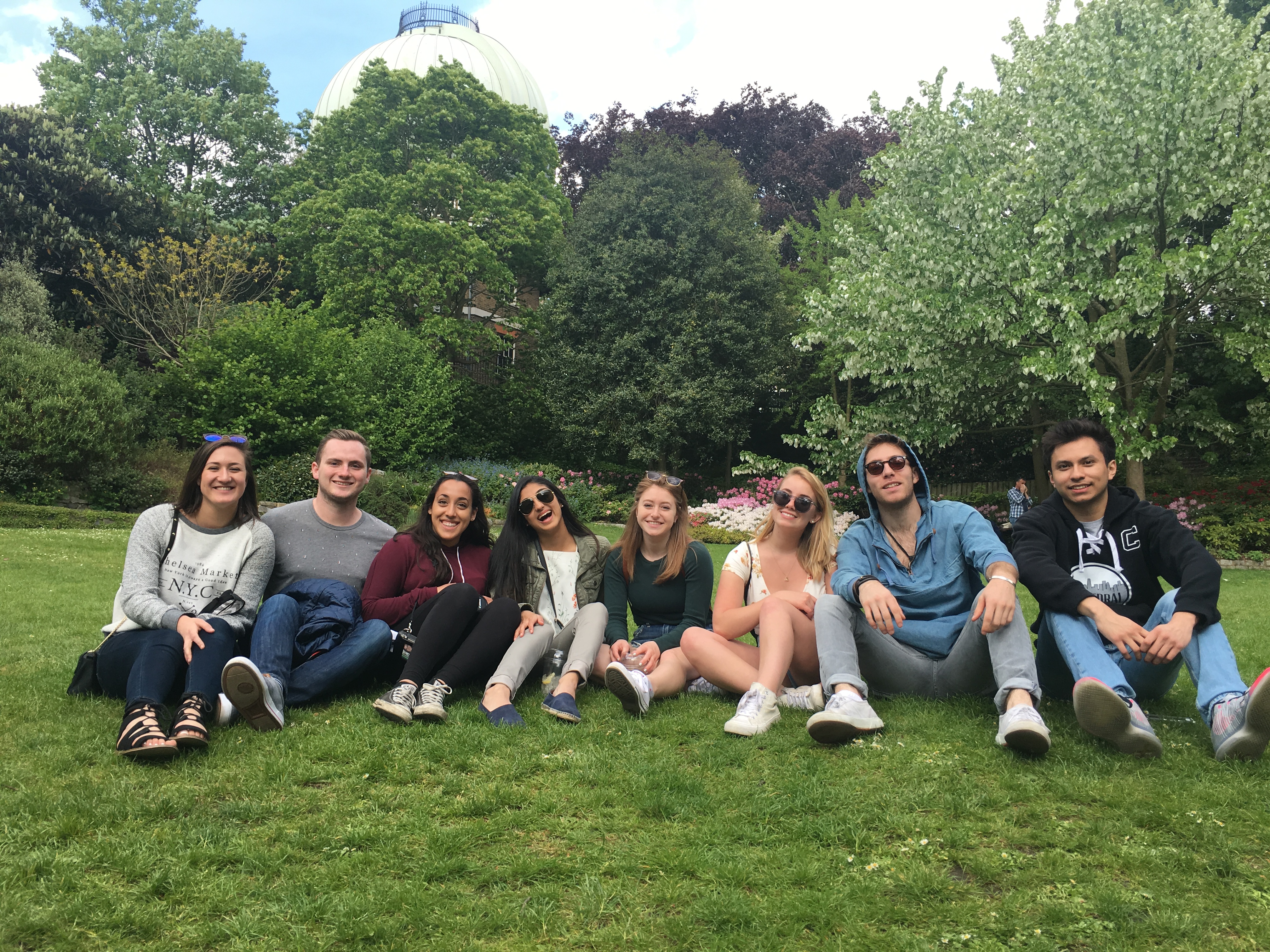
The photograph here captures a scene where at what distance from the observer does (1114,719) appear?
3.55 m

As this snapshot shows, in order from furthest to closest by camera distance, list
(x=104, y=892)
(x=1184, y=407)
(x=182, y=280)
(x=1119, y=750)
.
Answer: (x=182, y=280)
(x=1184, y=407)
(x=1119, y=750)
(x=104, y=892)

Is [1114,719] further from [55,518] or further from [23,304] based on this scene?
[23,304]

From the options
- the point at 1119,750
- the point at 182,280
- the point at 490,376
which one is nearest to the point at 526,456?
the point at 490,376

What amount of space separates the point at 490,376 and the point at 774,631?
24.2m

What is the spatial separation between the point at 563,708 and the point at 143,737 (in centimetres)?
192

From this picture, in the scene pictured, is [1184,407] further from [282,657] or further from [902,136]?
[282,657]

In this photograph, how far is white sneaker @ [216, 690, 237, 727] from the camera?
3977 mm

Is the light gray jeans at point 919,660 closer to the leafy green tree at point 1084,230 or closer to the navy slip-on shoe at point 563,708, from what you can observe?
the navy slip-on shoe at point 563,708

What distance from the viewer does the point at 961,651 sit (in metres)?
4.29

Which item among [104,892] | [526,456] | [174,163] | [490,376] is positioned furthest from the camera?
[174,163]

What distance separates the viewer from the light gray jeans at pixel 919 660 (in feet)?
12.6

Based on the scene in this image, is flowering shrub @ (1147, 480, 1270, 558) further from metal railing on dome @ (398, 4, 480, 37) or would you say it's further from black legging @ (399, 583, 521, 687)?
metal railing on dome @ (398, 4, 480, 37)

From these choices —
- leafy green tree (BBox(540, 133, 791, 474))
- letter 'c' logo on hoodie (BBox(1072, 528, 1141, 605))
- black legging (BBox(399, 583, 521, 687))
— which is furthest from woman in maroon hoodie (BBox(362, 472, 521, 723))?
leafy green tree (BBox(540, 133, 791, 474))

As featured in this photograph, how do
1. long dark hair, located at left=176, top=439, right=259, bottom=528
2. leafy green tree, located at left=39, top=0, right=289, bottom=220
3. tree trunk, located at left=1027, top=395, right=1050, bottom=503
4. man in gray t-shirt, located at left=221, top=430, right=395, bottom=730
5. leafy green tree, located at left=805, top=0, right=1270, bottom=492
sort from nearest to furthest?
1. man in gray t-shirt, located at left=221, top=430, right=395, bottom=730
2. long dark hair, located at left=176, top=439, right=259, bottom=528
3. leafy green tree, located at left=805, top=0, right=1270, bottom=492
4. tree trunk, located at left=1027, top=395, right=1050, bottom=503
5. leafy green tree, located at left=39, top=0, right=289, bottom=220
